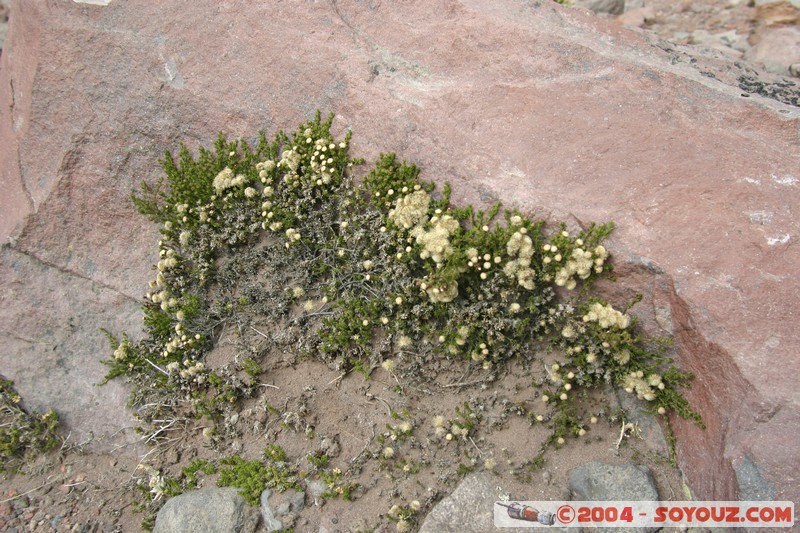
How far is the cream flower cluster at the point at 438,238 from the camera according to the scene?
14.9 ft

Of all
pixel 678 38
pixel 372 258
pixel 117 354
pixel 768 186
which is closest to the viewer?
pixel 768 186

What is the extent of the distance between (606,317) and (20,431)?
5.08 m

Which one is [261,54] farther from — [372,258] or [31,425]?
[31,425]

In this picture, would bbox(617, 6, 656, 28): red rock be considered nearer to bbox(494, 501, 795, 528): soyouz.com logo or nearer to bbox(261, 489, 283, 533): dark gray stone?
bbox(494, 501, 795, 528): soyouz.com logo

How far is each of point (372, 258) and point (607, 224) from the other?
5.93 feet

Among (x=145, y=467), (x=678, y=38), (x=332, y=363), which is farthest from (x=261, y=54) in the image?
(x=678, y=38)

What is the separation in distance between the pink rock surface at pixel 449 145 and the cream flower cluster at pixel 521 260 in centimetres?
28

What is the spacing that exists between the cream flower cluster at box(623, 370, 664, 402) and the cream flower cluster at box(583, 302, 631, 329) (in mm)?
382

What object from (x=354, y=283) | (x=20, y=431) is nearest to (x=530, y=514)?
(x=354, y=283)

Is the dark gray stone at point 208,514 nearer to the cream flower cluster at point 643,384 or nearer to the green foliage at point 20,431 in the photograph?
the green foliage at point 20,431

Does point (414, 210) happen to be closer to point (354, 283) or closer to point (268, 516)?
point (354, 283)

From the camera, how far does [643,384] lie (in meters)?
4.41

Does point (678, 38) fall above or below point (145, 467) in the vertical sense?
above

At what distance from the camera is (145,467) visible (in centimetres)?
514
